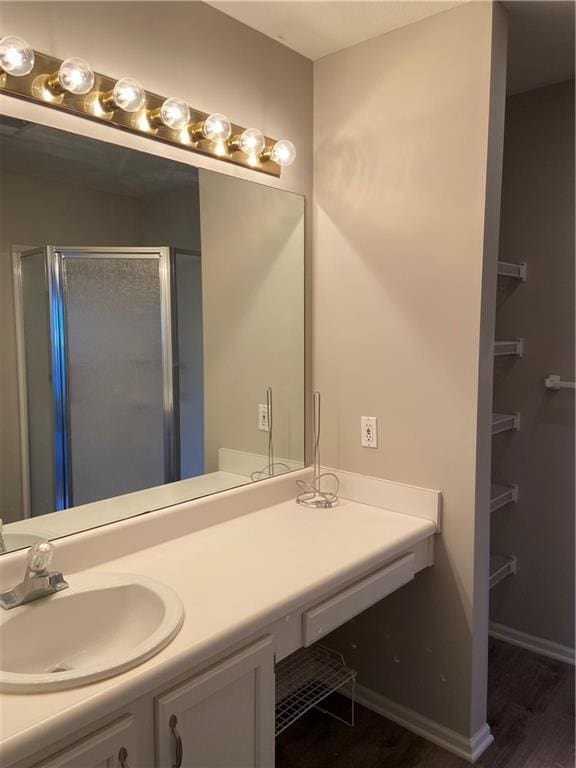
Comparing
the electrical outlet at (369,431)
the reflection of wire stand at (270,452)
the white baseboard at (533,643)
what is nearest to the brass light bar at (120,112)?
the reflection of wire stand at (270,452)

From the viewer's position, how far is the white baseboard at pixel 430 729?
1916 millimetres

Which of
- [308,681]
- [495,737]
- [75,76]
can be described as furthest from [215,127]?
[495,737]

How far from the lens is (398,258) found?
197cm

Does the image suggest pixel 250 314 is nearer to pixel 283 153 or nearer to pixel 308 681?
pixel 283 153

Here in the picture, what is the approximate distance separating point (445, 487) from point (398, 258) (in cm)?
79

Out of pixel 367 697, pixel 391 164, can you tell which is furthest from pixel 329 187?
pixel 367 697

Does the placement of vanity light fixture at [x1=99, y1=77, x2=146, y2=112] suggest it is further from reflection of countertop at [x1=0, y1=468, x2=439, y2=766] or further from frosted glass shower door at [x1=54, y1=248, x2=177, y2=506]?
reflection of countertop at [x1=0, y1=468, x2=439, y2=766]

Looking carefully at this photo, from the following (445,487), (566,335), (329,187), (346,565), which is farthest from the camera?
(566,335)

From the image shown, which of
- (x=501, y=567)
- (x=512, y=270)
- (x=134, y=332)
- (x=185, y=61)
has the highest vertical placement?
(x=185, y=61)

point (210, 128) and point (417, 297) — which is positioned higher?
point (210, 128)

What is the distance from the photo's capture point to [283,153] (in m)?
1.95

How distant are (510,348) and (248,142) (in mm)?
1393

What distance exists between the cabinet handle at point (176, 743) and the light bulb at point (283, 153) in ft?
5.46

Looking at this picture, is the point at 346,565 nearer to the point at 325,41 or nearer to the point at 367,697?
the point at 367,697
